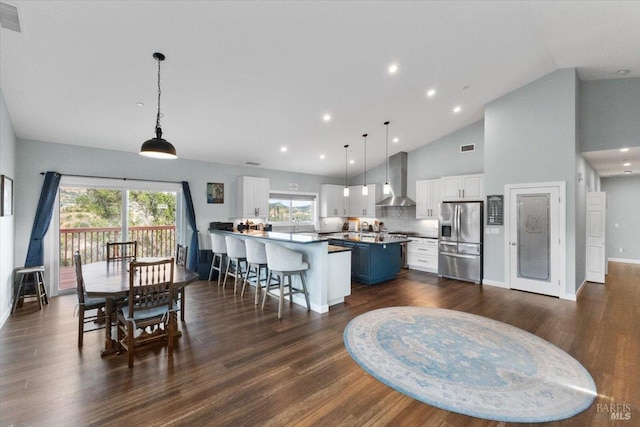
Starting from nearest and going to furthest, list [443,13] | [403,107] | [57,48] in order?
[57,48], [443,13], [403,107]

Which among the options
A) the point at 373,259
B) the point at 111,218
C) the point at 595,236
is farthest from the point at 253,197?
the point at 595,236

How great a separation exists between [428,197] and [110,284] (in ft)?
21.9

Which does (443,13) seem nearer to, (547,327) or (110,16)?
(110,16)

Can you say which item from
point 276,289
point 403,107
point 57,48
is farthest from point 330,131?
point 57,48

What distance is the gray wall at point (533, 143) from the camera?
476 cm

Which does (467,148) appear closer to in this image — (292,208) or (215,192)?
(292,208)

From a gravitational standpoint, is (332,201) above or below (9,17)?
below

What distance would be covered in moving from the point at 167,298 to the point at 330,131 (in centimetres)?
427

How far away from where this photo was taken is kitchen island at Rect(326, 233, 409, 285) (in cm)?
563

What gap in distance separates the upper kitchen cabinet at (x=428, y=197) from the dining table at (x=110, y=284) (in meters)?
5.81

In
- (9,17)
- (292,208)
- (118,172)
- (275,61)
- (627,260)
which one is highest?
(275,61)

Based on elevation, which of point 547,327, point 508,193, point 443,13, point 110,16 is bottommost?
point 547,327

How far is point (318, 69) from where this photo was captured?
12.3ft

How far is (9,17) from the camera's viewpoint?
8.09 feet
